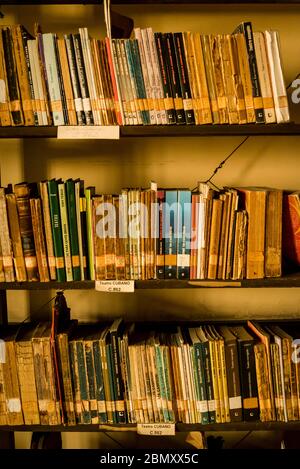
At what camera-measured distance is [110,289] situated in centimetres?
139

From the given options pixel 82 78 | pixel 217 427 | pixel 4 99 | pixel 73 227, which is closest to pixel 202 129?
pixel 82 78

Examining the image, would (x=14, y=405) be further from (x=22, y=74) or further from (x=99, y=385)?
(x=22, y=74)

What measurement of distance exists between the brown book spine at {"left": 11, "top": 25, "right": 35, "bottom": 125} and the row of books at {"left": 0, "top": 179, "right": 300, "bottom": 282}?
21cm

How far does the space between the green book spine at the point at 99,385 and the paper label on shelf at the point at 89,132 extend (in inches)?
25.6

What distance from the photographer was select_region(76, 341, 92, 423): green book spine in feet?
4.72

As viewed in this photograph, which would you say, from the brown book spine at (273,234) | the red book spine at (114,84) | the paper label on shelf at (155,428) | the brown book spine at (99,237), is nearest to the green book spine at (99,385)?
the paper label on shelf at (155,428)

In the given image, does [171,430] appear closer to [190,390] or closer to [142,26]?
[190,390]

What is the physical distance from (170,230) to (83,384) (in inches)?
22.7

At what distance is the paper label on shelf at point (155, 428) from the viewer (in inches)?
56.0

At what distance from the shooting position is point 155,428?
1.43 metres

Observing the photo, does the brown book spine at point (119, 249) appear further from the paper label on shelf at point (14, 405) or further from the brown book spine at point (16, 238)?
the paper label on shelf at point (14, 405)
